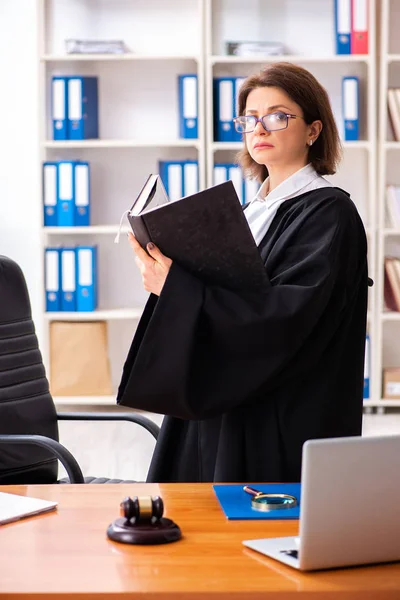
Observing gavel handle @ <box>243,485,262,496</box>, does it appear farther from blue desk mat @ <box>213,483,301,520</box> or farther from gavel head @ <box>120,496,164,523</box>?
gavel head @ <box>120,496,164,523</box>

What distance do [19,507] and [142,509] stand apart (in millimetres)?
250

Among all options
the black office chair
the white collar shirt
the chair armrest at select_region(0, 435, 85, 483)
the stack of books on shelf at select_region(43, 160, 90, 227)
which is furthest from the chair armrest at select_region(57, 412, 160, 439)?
the stack of books on shelf at select_region(43, 160, 90, 227)

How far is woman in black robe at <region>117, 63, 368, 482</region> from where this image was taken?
1619 millimetres

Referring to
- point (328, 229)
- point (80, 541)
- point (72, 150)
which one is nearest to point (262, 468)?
point (328, 229)

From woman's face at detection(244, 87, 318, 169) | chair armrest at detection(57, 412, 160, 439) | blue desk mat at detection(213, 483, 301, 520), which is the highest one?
woman's face at detection(244, 87, 318, 169)

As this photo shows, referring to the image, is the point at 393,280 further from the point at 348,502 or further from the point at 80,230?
the point at 348,502

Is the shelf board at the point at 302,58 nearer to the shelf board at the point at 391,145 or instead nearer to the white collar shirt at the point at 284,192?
the shelf board at the point at 391,145

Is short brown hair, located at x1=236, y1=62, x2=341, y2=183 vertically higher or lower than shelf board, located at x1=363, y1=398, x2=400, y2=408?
higher

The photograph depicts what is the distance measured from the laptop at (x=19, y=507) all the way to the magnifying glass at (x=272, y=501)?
31 cm

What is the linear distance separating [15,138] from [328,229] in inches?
150

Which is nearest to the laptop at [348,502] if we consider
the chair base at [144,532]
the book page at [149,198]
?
the chair base at [144,532]

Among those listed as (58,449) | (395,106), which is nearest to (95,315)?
(395,106)

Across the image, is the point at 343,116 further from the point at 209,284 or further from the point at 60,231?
the point at 209,284

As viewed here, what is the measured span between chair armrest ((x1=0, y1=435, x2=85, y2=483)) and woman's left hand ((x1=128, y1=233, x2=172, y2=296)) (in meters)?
0.55
